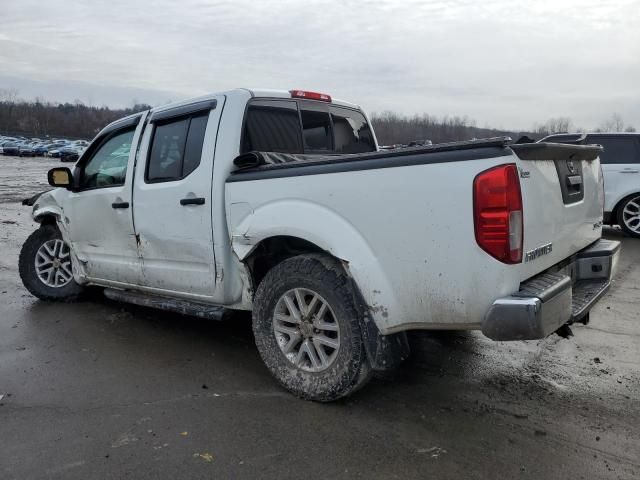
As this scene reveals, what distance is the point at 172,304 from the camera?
4.27 metres

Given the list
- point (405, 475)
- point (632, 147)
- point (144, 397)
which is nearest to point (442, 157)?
point (405, 475)

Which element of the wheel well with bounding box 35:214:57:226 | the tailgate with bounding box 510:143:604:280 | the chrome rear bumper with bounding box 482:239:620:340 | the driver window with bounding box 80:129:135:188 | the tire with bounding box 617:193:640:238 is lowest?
the tire with bounding box 617:193:640:238

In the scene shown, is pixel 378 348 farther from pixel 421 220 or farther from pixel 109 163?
pixel 109 163

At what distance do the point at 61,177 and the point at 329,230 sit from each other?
3220 millimetres

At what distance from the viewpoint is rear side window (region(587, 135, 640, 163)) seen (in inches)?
382

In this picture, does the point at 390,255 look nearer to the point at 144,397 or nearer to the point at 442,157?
the point at 442,157

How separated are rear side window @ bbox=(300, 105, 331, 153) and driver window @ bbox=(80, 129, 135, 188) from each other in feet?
5.05

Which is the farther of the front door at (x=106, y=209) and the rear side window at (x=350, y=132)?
the rear side window at (x=350, y=132)

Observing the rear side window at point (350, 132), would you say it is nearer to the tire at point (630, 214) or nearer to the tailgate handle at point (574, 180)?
the tailgate handle at point (574, 180)

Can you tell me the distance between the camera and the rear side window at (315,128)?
450 centimetres

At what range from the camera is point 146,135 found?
450 centimetres

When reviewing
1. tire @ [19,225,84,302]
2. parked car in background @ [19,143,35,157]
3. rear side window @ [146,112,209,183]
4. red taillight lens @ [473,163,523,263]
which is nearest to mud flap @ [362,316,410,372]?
red taillight lens @ [473,163,523,263]

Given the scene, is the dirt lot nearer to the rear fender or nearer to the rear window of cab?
the rear fender

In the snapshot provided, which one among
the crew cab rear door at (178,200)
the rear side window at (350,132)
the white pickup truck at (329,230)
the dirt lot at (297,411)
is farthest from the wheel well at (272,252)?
the rear side window at (350,132)
